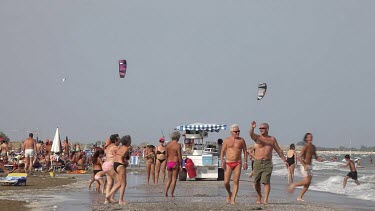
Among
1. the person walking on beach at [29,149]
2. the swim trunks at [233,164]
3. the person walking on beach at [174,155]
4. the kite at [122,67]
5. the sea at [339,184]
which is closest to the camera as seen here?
the swim trunks at [233,164]

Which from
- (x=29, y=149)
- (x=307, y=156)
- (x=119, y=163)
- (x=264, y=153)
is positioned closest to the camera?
(x=119, y=163)

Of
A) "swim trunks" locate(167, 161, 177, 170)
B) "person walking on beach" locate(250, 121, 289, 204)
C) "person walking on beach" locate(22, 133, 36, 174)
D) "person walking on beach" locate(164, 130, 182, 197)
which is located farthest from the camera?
"person walking on beach" locate(22, 133, 36, 174)

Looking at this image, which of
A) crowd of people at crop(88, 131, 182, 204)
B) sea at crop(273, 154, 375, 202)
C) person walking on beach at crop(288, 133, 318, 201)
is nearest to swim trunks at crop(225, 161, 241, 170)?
crowd of people at crop(88, 131, 182, 204)

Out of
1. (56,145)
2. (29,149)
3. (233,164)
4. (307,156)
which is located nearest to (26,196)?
(233,164)

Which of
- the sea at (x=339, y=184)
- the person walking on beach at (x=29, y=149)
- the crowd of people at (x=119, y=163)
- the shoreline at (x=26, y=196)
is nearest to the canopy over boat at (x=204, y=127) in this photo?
the sea at (x=339, y=184)

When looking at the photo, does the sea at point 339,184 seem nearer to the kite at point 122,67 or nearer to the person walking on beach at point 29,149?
the person walking on beach at point 29,149

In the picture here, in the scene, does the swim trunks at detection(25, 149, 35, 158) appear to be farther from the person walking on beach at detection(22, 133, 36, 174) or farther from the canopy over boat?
the canopy over boat

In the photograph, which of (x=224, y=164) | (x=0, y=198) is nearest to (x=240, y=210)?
(x=224, y=164)

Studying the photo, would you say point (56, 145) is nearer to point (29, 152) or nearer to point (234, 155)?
point (29, 152)

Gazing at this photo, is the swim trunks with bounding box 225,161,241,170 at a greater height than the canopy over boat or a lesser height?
Result: lesser

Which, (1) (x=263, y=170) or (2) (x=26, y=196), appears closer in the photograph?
(1) (x=263, y=170)

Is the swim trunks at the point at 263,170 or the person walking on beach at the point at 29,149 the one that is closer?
the swim trunks at the point at 263,170

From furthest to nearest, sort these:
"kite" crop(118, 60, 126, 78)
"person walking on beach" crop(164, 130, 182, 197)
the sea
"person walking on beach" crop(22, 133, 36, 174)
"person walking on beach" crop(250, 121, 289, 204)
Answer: "kite" crop(118, 60, 126, 78)
"person walking on beach" crop(22, 133, 36, 174)
the sea
"person walking on beach" crop(164, 130, 182, 197)
"person walking on beach" crop(250, 121, 289, 204)

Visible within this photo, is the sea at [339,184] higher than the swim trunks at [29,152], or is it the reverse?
the swim trunks at [29,152]
